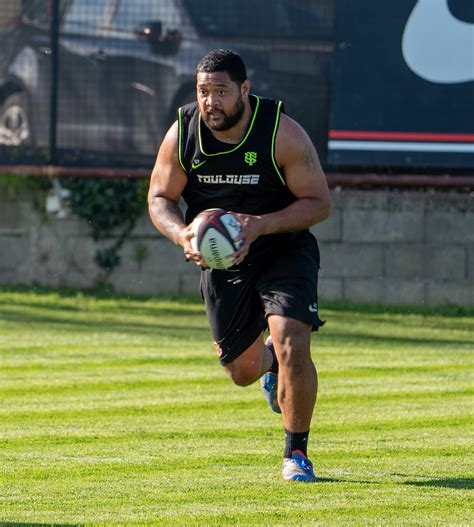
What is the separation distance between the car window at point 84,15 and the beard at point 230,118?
11.0 metres

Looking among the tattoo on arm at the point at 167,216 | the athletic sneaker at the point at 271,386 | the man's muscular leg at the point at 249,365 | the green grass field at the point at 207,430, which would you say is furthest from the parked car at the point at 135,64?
the tattoo on arm at the point at 167,216

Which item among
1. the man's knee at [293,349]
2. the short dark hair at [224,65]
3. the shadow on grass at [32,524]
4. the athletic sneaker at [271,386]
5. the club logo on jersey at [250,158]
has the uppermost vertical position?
the short dark hair at [224,65]

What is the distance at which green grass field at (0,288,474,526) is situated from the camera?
6.32 m

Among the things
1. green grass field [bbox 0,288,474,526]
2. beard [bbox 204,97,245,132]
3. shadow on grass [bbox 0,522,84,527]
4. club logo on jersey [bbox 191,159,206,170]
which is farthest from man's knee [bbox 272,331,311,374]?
shadow on grass [bbox 0,522,84,527]

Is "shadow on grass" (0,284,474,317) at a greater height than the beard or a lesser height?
lesser

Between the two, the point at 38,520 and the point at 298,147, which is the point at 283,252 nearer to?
the point at 298,147

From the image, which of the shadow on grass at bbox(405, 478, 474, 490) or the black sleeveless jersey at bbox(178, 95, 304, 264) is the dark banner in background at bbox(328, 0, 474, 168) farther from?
the shadow on grass at bbox(405, 478, 474, 490)

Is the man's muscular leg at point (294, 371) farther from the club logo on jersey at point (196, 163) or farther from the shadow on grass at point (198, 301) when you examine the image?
the shadow on grass at point (198, 301)

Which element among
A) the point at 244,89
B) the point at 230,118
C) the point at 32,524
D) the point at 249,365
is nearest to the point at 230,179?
the point at 230,118

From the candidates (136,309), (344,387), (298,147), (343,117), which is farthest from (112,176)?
(298,147)

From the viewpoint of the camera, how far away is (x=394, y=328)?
16078 mm

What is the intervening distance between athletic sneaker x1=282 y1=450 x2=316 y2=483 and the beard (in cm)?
174

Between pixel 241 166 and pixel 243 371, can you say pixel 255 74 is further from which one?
pixel 241 166

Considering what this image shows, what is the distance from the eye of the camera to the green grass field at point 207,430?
20.7ft
